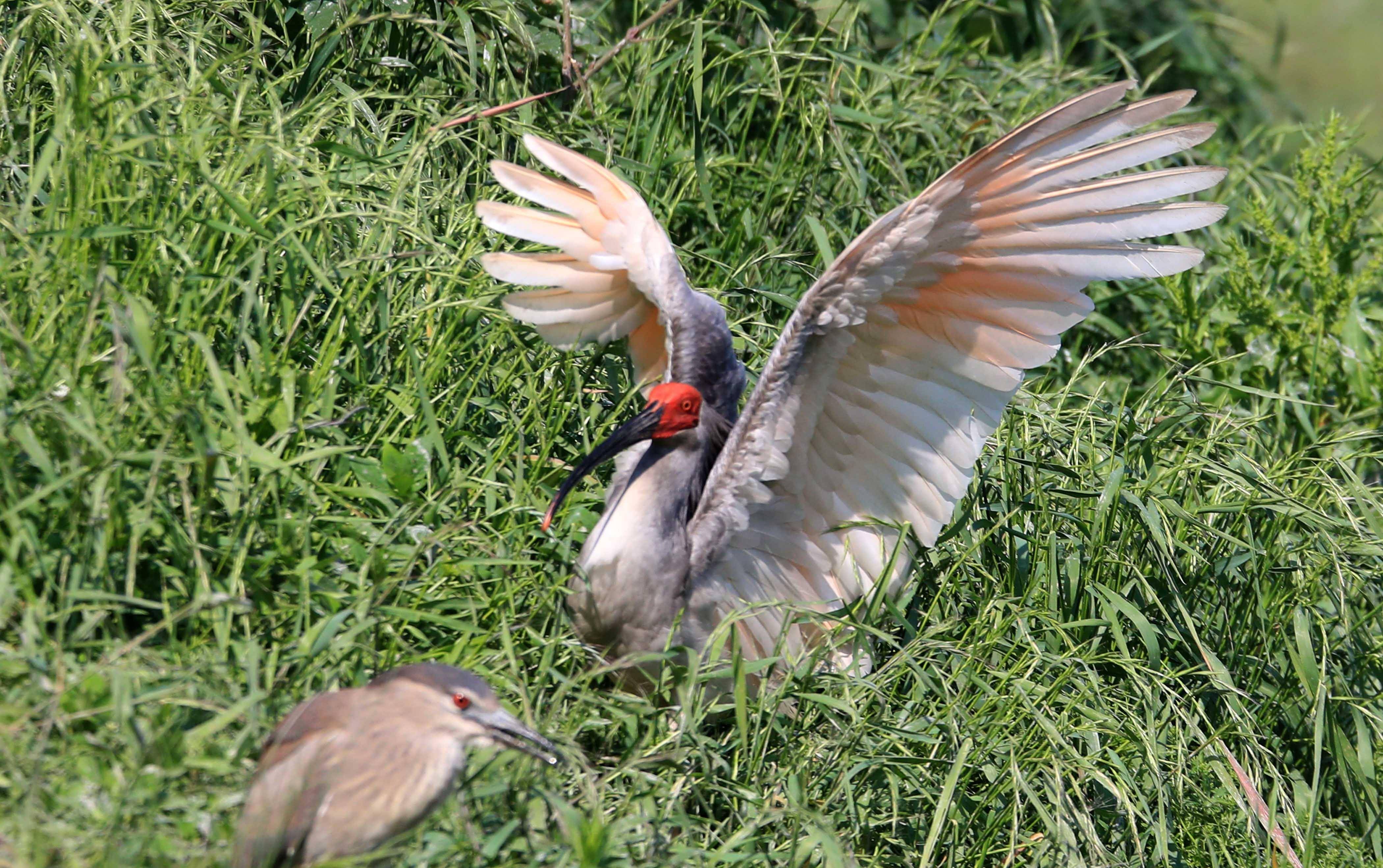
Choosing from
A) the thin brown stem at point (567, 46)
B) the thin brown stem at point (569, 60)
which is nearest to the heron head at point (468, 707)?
the thin brown stem at point (569, 60)

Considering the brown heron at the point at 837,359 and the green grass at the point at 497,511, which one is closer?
the green grass at the point at 497,511

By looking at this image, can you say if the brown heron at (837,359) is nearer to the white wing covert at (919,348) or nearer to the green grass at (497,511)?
the white wing covert at (919,348)

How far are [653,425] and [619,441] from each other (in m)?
0.09

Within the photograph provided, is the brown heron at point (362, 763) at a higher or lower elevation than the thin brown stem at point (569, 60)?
lower

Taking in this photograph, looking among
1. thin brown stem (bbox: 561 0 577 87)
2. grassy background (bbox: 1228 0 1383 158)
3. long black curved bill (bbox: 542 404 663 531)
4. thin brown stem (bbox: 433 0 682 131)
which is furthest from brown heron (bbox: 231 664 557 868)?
grassy background (bbox: 1228 0 1383 158)

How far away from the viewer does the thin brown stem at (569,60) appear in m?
3.68

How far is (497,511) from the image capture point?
287cm

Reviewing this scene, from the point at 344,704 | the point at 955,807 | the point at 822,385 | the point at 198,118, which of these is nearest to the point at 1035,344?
the point at 822,385

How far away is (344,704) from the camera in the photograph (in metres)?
2.13

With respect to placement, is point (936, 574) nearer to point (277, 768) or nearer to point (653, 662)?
point (653, 662)

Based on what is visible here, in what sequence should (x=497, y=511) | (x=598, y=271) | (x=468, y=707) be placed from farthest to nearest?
(x=598, y=271) < (x=497, y=511) < (x=468, y=707)

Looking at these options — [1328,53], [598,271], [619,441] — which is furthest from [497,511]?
[1328,53]

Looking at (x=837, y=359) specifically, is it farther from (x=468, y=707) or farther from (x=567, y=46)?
(x=567, y=46)

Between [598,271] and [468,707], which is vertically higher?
[598,271]
